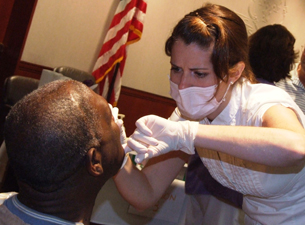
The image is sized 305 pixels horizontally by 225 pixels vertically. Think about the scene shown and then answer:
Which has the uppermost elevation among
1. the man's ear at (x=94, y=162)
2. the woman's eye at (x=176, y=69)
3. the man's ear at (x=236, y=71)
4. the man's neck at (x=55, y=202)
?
the man's ear at (x=236, y=71)

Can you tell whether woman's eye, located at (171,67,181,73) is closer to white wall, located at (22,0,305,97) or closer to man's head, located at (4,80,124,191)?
man's head, located at (4,80,124,191)

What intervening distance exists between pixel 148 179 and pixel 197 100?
49 cm

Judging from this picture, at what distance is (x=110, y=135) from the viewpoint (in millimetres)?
1082

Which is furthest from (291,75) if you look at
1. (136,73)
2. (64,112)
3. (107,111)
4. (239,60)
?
(136,73)

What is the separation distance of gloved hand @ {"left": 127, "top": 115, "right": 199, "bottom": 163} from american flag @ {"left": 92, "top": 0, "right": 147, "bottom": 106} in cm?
290

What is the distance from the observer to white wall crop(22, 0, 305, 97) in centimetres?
425

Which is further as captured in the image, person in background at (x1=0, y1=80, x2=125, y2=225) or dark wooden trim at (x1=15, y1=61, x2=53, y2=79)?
dark wooden trim at (x1=15, y1=61, x2=53, y2=79)

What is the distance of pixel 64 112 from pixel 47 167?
0.52ft

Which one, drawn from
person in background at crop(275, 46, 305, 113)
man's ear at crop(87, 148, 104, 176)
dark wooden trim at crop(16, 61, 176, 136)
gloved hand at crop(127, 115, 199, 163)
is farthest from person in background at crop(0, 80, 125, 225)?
dark wooden trim at crop(16, 61, 176, 136)

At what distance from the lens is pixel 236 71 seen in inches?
57.2

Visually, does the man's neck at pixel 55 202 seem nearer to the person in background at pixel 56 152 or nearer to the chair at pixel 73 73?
the person in background at pixel 56 152

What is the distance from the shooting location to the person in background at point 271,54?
7.68 feet

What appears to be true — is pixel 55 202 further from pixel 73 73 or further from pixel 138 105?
pixel 138 105

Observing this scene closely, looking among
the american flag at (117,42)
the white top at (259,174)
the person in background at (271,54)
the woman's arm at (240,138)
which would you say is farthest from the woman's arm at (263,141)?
the american flag at (117,42)
